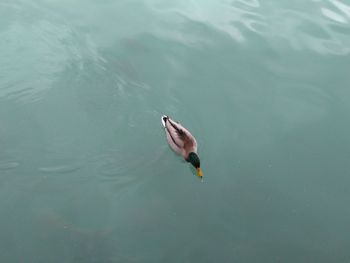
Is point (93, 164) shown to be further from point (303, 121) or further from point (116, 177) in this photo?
point (303, 121)

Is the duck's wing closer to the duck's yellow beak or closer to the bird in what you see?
the bird

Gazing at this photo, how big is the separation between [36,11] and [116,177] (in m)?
5.14

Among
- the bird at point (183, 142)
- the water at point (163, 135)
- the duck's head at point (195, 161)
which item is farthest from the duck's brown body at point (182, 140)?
the water at point (163, 135)

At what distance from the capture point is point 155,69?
33.2 ft

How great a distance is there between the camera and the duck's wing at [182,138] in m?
8.09

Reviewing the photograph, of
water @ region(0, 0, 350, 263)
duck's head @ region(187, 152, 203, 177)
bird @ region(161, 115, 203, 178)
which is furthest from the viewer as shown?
bird @ region(161, 115, 203, 178)

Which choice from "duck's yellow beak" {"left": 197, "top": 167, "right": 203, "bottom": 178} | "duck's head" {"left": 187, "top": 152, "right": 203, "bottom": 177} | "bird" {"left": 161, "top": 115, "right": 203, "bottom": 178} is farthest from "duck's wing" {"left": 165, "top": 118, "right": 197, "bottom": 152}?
"duck's yellow beak" {"left": 197, "top": 167, "right": 203, "bottom": 178}

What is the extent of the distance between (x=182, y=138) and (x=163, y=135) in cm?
72

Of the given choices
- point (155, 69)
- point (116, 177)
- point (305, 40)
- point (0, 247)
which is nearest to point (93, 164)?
point (116, 177)

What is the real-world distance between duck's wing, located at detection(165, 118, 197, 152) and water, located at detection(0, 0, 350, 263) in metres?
0.36

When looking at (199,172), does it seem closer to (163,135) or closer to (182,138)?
(182,138)

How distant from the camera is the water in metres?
7.16

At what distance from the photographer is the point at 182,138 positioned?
812 centimetres

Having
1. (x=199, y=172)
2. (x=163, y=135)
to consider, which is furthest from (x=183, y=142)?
(x=163, y=135)
